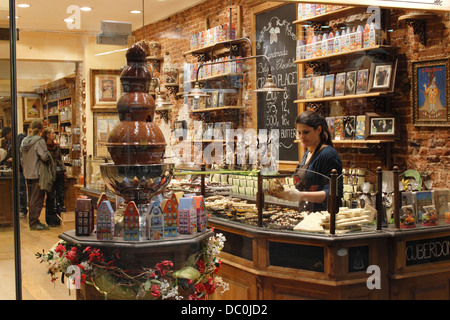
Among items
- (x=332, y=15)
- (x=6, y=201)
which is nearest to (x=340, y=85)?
(x=332, y=15)

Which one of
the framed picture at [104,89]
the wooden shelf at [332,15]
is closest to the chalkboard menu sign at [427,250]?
the wooden shelf at [332,15]

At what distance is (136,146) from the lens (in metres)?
2.86

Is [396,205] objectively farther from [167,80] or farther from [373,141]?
[167,80]

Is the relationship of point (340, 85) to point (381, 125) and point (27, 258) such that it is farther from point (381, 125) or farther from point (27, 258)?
point (27, 258)

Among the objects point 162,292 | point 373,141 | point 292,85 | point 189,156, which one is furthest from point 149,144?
point 373,141

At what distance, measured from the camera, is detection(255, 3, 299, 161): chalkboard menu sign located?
4.57 meters

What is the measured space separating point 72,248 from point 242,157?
7.03 ft

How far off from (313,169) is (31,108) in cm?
189

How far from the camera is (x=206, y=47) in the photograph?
14.0 feet

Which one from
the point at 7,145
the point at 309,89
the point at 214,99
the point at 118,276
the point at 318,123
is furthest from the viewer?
the point at 309,89

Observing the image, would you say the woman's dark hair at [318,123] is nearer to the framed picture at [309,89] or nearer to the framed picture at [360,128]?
the framed picture at [309,89]

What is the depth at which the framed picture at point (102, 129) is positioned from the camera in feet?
10.5

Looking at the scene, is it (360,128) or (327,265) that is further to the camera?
(360,128)

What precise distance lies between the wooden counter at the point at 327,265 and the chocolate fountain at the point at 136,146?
950 millimetres
